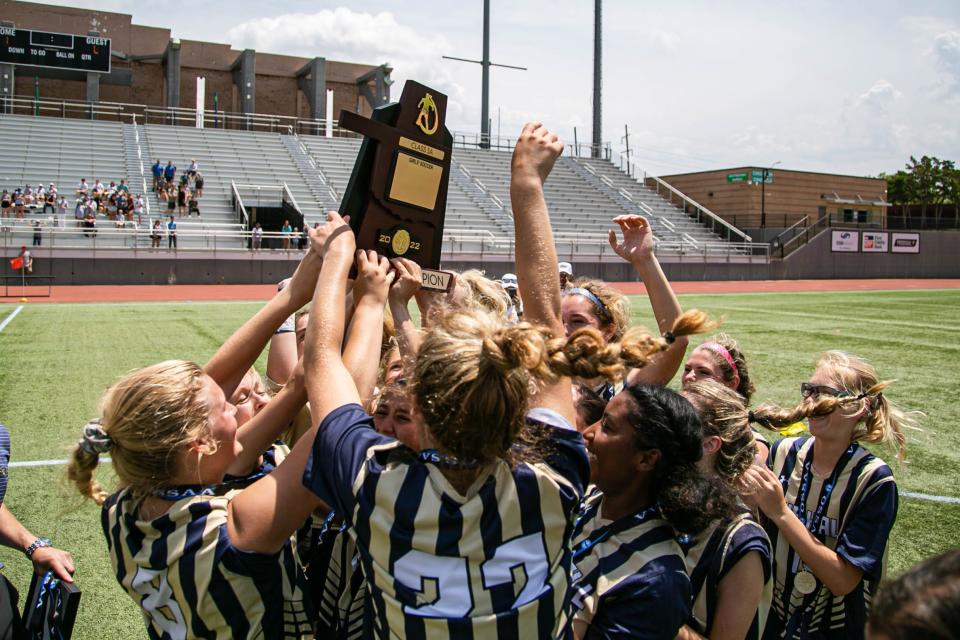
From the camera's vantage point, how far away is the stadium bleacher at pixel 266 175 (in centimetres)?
3133

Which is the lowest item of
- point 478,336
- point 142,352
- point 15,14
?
point 142,352

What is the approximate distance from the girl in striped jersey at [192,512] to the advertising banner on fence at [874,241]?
43982 mm

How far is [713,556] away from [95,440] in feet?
5.25

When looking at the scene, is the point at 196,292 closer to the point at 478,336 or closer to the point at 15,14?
the point at 478,336

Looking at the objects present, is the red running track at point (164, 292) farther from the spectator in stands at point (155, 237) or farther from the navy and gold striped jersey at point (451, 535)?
the navy and gold striped jersey at point (451, 535)

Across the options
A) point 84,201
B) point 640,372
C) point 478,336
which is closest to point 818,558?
point 640,372

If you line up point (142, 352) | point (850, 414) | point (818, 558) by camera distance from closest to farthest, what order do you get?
point (818, 558), point (850, 414), point (142, 352)

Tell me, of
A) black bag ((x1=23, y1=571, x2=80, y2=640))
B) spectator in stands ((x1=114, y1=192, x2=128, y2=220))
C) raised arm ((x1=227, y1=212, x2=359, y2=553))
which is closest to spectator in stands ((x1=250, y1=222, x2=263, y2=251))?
spectator in stands ((x1=114, y1=192, x2=128, y2=220))

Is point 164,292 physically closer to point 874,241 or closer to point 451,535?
point 451,535

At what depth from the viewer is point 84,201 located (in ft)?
92.2

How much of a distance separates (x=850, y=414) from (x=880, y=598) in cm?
190

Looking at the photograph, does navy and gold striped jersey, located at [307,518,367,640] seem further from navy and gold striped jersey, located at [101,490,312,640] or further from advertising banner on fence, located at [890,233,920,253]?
advertising banner on fence, located at [890,233,920,253]

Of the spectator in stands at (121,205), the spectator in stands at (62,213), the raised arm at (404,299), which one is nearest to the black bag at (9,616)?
the raised arm at (404,299)

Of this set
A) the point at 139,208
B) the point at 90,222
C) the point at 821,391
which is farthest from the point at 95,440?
the point at 139,208
